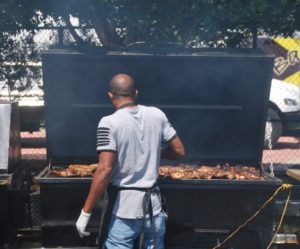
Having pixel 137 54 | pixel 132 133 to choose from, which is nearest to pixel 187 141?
pixel 137 54

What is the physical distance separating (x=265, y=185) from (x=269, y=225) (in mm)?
422

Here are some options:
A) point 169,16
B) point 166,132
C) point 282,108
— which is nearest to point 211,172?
point 166,132

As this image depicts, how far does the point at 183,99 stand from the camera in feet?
18.1

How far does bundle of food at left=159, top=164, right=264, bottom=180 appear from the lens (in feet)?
15.5

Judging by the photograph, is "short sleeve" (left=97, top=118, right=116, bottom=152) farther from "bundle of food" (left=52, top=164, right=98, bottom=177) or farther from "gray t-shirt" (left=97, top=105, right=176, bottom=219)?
"bundle of food" (left=52, top=164, right=98, bottom=177)

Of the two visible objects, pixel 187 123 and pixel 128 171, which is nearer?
pixel 128 171

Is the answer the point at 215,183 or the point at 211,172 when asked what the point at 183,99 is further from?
the point at 215,183

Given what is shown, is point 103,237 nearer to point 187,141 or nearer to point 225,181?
point 225,181

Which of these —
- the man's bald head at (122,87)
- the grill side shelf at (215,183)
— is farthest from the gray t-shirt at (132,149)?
the grill side shelf at (215,183)

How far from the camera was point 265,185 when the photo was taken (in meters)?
4.44

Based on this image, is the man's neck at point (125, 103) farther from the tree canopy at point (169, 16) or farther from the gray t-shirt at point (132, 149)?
the tree canopy at point (169, 16)

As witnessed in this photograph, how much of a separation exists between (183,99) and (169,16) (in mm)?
989

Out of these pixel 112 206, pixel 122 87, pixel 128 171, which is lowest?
pixel 112 206

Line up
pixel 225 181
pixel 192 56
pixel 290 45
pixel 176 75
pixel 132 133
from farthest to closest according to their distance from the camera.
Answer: pixel 290 45 → pixel 176 75 → pixel 192 56 → pixel 225 181 → pixel 132 133
